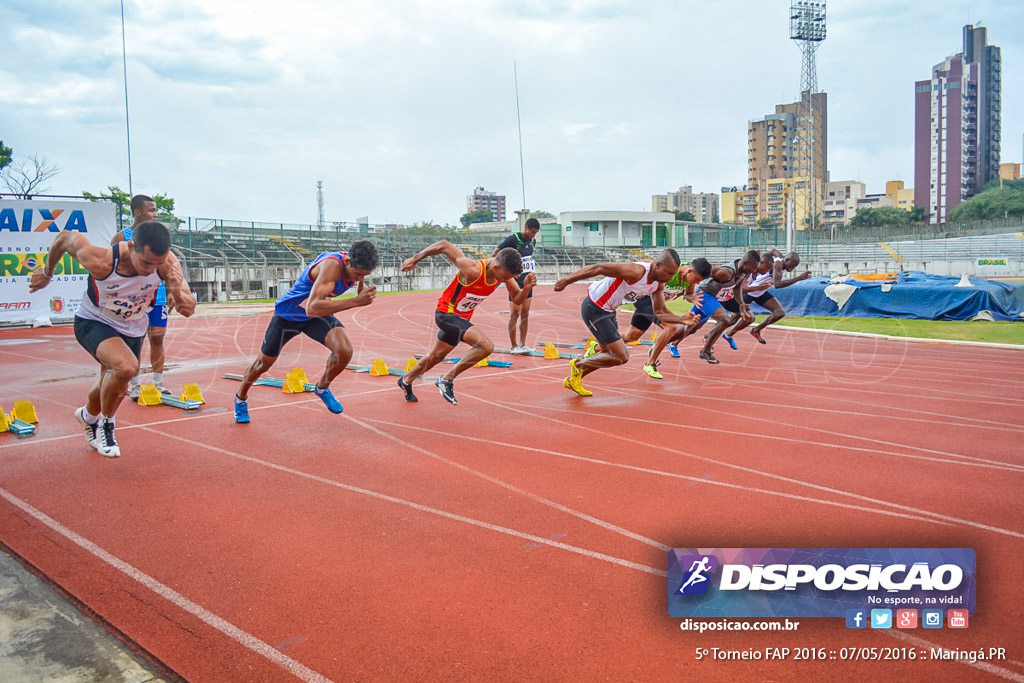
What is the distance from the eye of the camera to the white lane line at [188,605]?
2957 mm

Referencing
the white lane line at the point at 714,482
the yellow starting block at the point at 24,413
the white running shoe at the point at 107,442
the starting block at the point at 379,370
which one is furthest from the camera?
the starting block at the point at 379,370

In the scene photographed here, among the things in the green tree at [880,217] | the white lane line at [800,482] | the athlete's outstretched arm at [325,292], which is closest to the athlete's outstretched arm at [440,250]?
the athlete's outstretched arm at [325,292]

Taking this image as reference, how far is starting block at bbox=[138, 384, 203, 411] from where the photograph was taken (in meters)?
8.16

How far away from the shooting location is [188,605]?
3.46 metres

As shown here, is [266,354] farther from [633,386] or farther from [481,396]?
[633,386]

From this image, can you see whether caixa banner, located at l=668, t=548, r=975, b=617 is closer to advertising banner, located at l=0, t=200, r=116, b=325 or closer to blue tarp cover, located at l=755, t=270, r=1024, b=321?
advertising banner, located at l=0, t=200, r=116, b=325

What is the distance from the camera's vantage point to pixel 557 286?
7809mm

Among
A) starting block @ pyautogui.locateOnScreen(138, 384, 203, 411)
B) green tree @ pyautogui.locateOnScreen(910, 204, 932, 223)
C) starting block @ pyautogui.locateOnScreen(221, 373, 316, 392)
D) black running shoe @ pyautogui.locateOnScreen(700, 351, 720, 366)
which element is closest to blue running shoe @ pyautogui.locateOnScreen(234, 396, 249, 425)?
starting block @ pyautogui.locateOnScreen(138, 384, 203, 411)

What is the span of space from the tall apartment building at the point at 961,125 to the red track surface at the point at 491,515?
13210 centimetres

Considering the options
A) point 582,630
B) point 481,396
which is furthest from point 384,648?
point 481,396

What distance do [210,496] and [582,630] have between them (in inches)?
119

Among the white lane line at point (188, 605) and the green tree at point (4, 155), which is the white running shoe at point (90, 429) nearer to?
the white lane line at point (188, 605)

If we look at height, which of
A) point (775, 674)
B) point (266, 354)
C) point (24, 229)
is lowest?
point (775, 674)

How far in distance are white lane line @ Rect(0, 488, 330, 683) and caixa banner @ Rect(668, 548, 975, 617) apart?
169 cm
